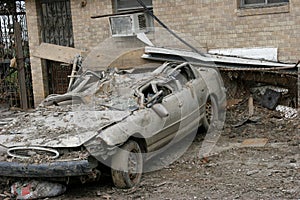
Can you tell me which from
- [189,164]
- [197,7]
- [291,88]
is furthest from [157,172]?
[197,7]

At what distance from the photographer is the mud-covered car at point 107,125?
7.04 meters

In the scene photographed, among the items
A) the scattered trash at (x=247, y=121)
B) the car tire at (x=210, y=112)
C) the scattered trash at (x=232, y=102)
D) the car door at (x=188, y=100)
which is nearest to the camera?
the car door at (x=188, y=100)

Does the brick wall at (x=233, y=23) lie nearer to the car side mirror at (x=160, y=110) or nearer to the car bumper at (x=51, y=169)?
the car side mirror at (x=160, y=110)

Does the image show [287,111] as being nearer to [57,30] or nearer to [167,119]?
[167,119]

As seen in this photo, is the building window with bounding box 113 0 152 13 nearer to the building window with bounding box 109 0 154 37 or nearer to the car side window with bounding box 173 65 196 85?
the building window with bounding box 109 0 154 37

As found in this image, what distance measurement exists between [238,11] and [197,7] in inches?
39.1

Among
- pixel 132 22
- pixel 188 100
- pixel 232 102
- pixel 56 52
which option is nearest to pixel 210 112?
pixel 188 100

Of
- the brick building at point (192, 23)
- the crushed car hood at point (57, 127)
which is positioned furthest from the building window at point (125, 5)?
the crushed car hood at point (57, 127)

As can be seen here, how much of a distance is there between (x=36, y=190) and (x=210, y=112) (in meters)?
4.41

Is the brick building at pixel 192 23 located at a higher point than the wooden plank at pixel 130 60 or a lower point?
higher

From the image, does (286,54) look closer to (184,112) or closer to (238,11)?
(238,11)

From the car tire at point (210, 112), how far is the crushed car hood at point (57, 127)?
9.29ft

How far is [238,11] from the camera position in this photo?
1216cm

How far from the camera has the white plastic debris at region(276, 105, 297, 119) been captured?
11.3 m
